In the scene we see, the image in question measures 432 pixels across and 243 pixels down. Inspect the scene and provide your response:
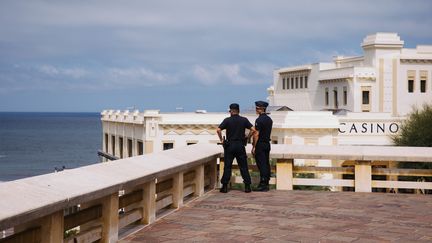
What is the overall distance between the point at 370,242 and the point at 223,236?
1.89m

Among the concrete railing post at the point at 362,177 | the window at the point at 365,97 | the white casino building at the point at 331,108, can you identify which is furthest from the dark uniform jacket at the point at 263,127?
the window at the point at 365,97

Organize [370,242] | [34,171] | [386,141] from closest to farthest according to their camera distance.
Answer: [370,242], [386,141], [34,171]

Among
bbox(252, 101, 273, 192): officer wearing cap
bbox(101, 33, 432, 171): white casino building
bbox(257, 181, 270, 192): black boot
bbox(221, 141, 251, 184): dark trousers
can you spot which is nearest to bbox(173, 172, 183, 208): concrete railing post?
bbox(221, 141, 251, 184): dark trousers

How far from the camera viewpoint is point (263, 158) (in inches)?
567

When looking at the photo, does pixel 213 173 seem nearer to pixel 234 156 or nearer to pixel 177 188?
pixel 234 156

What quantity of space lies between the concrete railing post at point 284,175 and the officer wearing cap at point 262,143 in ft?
1.81

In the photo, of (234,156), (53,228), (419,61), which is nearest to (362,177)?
(234,156)

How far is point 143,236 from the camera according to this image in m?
9.82

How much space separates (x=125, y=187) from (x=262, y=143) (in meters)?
5.47

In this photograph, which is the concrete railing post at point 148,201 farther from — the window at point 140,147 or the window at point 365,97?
the window at point 365,97

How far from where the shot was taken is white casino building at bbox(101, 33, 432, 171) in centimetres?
5512

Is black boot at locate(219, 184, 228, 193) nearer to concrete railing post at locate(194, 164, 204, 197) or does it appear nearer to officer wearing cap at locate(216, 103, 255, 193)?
officer wearing cap at locate(216, 103, 255, 193)

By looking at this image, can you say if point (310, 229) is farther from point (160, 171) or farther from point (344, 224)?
point (160, 171)

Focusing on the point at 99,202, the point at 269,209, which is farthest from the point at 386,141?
the point at 99,202
